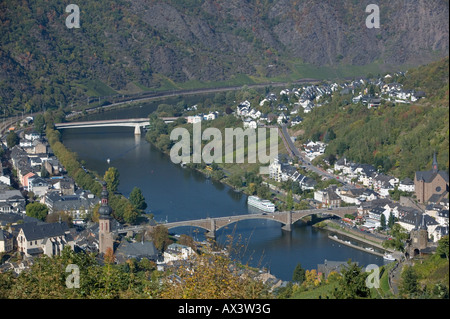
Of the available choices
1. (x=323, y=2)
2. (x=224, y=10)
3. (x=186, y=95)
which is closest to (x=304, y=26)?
(x=323, y=2)

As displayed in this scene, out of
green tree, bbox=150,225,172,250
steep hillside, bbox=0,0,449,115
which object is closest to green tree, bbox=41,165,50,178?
green tree, bbox=150,225,172,250

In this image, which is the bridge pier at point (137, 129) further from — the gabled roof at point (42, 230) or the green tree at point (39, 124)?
the gabled roof at point (42, 230)

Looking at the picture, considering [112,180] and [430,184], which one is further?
[112,180]

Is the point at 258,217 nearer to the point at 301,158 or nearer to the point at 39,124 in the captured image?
the point at 301,158

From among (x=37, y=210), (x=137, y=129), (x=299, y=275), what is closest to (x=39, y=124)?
(x=137, y=129)

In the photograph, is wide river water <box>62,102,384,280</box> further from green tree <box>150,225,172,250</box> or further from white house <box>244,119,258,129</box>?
white house <box>244,119,258,129</box>

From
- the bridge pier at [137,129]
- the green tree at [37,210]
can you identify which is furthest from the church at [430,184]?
the bridge pier at [137,129]

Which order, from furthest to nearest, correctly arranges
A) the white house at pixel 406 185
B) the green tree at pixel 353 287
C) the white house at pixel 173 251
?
1. the white house at pixel 406 185
2. the white house at pixel 173 251
3. the green tree at pixel 353 287
